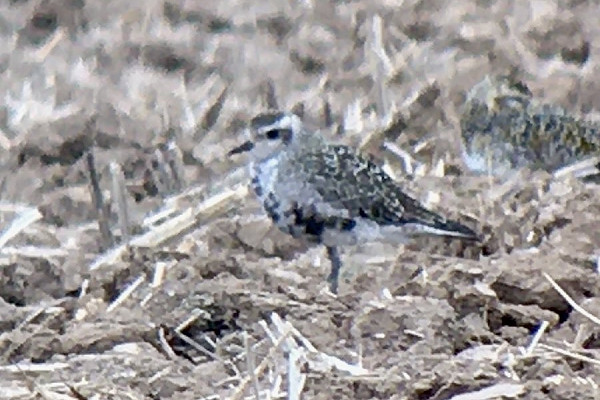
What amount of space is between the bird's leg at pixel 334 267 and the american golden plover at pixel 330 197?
64 mm

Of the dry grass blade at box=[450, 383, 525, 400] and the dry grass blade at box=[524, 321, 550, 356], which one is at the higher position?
the dry grass blade at box=[450, 383, 525, 400]

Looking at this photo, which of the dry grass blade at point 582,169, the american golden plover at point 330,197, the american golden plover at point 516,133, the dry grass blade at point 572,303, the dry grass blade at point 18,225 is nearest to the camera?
the dry grass blade at point 572,303

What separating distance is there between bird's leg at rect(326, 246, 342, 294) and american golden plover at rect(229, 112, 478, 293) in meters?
0.06

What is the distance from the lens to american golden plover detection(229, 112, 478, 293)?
6586mm

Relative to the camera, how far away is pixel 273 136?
6836 millimetres

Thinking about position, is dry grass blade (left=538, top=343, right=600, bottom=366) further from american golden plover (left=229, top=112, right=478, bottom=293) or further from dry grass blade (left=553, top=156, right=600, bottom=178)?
dry grass blade (left=553, top=156, right=600, bottom=178)

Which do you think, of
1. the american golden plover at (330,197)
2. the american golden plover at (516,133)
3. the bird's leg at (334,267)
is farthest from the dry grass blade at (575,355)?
the american golden plover at (516,133)

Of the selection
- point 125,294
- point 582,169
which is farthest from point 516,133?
point 125,294

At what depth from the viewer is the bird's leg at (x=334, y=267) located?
5974 mm

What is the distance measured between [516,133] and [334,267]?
2490 mm

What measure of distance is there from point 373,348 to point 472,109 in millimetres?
3514

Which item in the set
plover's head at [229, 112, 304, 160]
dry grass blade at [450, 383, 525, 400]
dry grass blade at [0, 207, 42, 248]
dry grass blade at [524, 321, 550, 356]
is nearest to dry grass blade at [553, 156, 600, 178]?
plover's head at [229, 112, 304, 160]

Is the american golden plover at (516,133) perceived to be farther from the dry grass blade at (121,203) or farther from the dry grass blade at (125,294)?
the dry grass blade at (125,294)

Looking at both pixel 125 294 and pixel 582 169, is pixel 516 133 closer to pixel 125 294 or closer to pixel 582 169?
pixel 582 169
